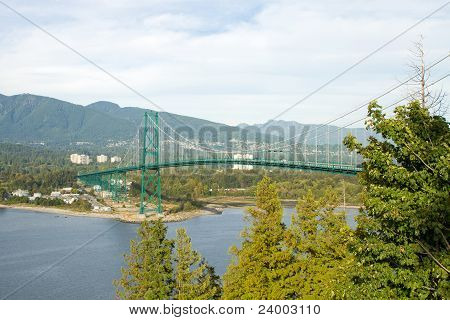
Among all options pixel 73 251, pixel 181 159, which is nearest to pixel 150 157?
pixel 181 159

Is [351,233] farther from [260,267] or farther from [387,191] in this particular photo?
[260,267]

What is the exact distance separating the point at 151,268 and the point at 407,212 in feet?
9.65

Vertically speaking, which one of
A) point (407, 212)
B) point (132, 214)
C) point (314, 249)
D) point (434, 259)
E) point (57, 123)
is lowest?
point (132, 214)

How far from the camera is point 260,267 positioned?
443 centimetres

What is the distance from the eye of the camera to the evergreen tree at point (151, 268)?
4582 mm

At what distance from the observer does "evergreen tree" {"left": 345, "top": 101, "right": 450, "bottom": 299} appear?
2152mm

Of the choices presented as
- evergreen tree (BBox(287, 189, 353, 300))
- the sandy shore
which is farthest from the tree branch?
the sandy shore

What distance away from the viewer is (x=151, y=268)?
4.68 metres

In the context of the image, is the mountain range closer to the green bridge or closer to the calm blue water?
the green bridge

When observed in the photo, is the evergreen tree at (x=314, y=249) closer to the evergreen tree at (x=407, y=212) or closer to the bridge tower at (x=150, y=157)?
the evergreen tree at (x=407, y=212)

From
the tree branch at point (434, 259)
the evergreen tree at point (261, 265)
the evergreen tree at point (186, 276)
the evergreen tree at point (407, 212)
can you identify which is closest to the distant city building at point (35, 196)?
the evergreen tree at point (186, 276)

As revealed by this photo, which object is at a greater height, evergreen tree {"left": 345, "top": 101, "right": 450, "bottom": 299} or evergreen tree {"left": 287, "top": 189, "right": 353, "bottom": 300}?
evergreen tree {"left": 345, "top": 101, "right": 450, "bottom": 299}

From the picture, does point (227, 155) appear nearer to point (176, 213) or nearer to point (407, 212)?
point (176, 213)

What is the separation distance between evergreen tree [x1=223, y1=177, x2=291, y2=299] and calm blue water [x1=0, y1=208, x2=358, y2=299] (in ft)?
13.7
